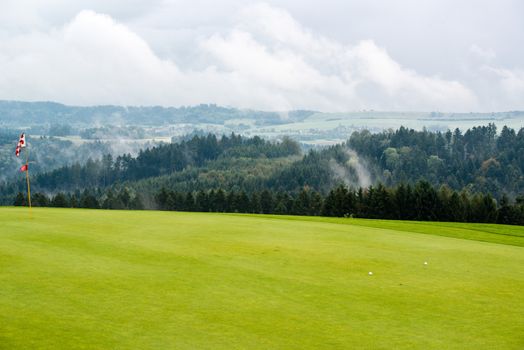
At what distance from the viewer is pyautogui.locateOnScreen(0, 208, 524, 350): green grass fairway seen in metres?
16.2

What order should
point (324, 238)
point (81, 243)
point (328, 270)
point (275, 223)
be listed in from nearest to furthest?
1. point (328, 270)
2. point (81, 243)
3. point (324, 238)
4. point (275, 223)

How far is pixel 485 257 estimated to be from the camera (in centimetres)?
3028

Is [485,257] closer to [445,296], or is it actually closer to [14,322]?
[445,296]

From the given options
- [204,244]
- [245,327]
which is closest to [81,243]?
[204,244]

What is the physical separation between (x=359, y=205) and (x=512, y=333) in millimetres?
86712

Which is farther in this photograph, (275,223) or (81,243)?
(275,223)

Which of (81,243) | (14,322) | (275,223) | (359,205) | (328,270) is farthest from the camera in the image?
(359,205)

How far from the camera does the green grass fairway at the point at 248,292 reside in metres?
16.2

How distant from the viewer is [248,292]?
20.7 m

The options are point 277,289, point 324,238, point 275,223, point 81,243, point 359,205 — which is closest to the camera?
point 277,289

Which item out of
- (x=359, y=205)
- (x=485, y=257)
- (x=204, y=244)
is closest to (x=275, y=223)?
(x=204, y=244)

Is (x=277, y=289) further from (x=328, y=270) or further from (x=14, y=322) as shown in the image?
(x=14, y=322)

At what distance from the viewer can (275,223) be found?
4319 cm

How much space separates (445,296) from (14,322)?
13177 millimetres
